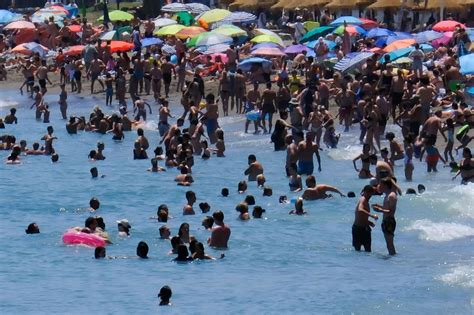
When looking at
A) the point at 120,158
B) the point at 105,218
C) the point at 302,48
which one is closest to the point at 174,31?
the point at 302,48

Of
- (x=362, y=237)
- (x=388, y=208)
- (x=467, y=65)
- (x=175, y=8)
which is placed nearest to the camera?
(x=388, y=208)

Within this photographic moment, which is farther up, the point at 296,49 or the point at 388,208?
the point at 296,49

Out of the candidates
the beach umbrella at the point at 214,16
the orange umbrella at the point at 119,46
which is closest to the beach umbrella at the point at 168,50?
the orange umbrella at the point at 119,46

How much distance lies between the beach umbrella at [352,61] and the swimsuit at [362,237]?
14263 millimetres

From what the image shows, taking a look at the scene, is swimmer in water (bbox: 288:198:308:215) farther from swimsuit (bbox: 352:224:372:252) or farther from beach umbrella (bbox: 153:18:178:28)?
beach umbrella (bbox: 153:18:178:28)

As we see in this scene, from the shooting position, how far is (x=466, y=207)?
2427 centimetres

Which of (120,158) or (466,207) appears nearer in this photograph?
(466,207)

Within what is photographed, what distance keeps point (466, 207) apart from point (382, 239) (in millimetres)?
2304

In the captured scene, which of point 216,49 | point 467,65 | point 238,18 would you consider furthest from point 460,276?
point 238,18

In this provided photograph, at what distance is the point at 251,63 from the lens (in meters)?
38.0

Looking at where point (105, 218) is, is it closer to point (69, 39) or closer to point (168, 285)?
point (168, 285)

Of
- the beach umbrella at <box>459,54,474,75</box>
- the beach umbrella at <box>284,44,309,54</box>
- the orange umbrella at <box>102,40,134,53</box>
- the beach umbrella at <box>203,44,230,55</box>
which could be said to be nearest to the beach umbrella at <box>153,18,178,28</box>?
the orange umbrella at <box>102,40,134,53</box>

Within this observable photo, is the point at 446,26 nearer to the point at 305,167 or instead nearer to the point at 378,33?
the point at 378,33

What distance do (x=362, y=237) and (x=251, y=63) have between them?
17437mm
